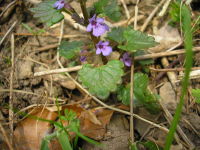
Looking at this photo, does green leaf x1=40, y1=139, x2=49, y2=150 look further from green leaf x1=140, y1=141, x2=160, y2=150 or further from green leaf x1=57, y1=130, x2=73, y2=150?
green leaf x1=140, y1=141, x2=160, y2=150

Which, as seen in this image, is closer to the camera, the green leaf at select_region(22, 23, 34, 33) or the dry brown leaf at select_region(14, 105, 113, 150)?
the dry brown leaf at select_region(14, 105, 113, 150)

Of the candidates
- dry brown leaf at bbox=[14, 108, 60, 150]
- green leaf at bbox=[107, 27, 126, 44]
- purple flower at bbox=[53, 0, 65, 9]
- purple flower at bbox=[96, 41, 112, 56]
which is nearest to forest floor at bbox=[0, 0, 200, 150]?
dry brown leaf at bbox=[14, 108, 60, 150]

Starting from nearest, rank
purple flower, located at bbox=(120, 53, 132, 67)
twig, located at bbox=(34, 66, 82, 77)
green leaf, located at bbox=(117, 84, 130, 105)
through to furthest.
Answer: green leaf, located at bbox=(117, 84, 130, 105)
purple flower, located at bbox=(120, 53, 132, 67)
twig, located at bbox=(34, 66, 82, 77)

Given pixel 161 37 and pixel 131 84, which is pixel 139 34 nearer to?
pixel 131 84

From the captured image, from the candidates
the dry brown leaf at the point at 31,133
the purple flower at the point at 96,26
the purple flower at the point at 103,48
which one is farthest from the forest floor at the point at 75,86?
the purple flower at the point at 96,26

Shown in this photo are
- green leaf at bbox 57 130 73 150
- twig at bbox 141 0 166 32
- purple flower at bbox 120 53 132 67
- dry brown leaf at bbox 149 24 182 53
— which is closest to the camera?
green leaf at bbox 57 130 73 150

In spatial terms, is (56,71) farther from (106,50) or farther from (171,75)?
(171,75)

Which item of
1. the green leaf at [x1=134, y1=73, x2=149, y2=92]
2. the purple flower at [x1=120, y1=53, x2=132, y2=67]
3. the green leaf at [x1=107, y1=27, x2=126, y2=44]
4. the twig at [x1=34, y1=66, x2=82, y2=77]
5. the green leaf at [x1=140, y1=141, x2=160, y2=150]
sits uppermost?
the green leaf at [x1=107, y1=27, x2=126, y2=44]
